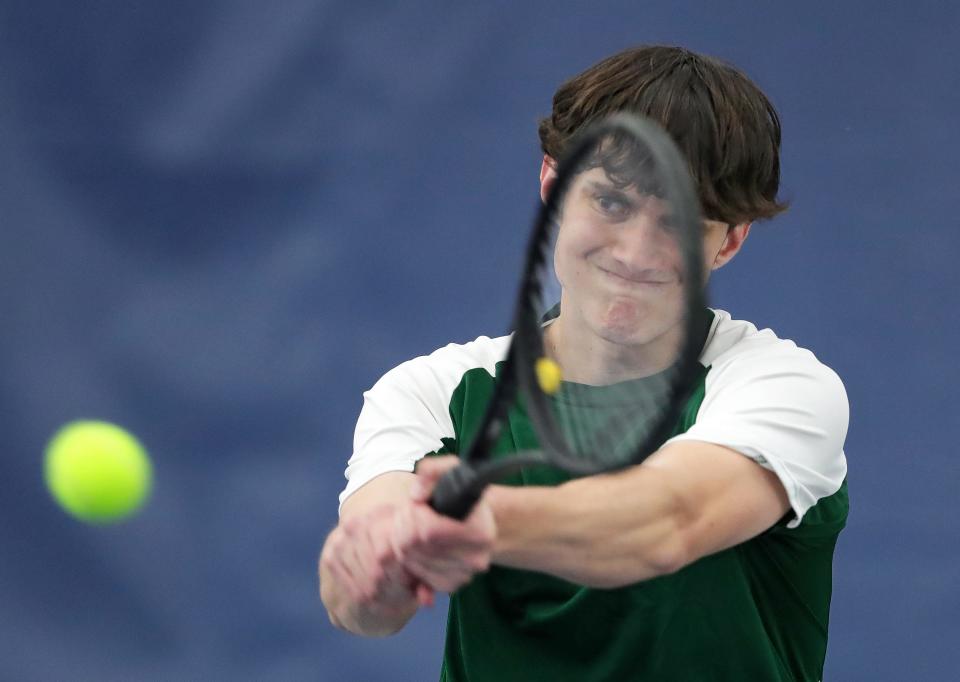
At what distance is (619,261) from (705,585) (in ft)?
1.77

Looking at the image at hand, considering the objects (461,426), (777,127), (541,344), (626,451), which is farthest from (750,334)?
(626,451)

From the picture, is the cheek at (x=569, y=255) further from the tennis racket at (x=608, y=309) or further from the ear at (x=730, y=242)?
the ear at (x=730, y=242)

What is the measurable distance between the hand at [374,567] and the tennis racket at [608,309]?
11 cm

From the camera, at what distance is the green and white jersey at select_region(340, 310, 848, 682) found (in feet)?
5.91

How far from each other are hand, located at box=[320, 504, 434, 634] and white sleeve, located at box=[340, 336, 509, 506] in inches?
14.6

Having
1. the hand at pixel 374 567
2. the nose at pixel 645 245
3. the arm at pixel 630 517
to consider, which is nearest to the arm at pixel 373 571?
the hand at pixel 374 567

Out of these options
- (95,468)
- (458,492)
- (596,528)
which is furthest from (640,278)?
(95,468)

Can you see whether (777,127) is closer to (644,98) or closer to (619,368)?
(644,98)

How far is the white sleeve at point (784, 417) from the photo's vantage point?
1.70 metres

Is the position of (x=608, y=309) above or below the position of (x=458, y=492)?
above

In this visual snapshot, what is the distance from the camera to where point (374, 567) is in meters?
1.39

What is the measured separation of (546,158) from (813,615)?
2.64 feet

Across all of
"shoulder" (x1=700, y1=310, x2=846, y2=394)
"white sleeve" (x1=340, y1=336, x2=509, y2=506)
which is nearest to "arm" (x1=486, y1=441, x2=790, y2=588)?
"shoulder" (x1=700, y1=310, x2=846, y2=394)

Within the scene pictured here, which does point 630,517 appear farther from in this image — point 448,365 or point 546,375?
point 448,365
